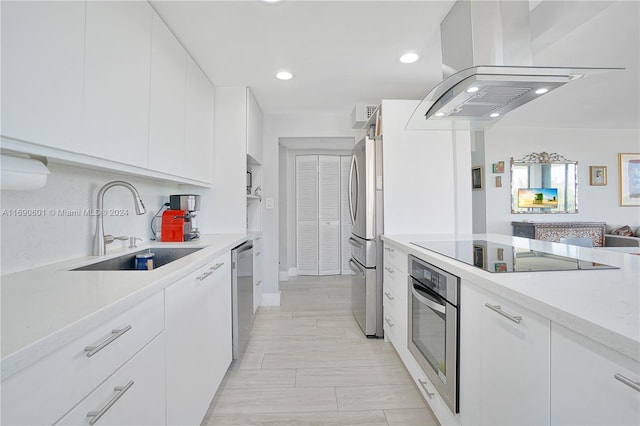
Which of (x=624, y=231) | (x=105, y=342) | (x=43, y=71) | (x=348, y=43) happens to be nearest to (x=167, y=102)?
(x=43, y=71)

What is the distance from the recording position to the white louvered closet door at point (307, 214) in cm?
520

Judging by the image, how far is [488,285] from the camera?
1062 millimetres

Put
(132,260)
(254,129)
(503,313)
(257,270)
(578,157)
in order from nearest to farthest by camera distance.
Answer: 1. (503,313)
2. (132,260)
3. (254,129)
4. (257,270)
5. (578,157)

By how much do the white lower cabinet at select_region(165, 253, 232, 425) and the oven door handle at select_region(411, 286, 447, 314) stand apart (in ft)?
3.88

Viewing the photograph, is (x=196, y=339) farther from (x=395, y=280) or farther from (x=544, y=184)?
(x=544, y=184)

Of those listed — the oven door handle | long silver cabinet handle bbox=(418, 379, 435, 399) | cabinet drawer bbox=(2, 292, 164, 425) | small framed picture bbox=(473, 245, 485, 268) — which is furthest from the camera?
long silver cabinet handle bbox=(418, 379, 435, 399)

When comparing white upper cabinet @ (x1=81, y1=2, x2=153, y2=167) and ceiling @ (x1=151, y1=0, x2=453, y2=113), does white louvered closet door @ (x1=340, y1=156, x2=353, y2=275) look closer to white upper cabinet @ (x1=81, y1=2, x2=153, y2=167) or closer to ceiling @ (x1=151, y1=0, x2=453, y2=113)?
ceiling @ (x1=151, y1=0, x2=453, y2=113)

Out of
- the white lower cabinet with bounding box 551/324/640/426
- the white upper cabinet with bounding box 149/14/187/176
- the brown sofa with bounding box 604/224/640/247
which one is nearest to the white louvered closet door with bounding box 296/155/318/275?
the white upper cabinet with bounding box 149/14/187/176

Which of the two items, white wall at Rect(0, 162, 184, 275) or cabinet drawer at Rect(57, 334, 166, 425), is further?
white wall at Rect(0, 162, 184, 275)

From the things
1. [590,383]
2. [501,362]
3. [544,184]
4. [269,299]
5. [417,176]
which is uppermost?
[544,184]

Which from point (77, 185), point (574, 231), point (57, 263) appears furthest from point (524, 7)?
point (574, 231)

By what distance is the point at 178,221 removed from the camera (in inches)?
85.2

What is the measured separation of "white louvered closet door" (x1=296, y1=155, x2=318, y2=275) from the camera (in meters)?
5.20

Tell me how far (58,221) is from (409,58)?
8.06ft
